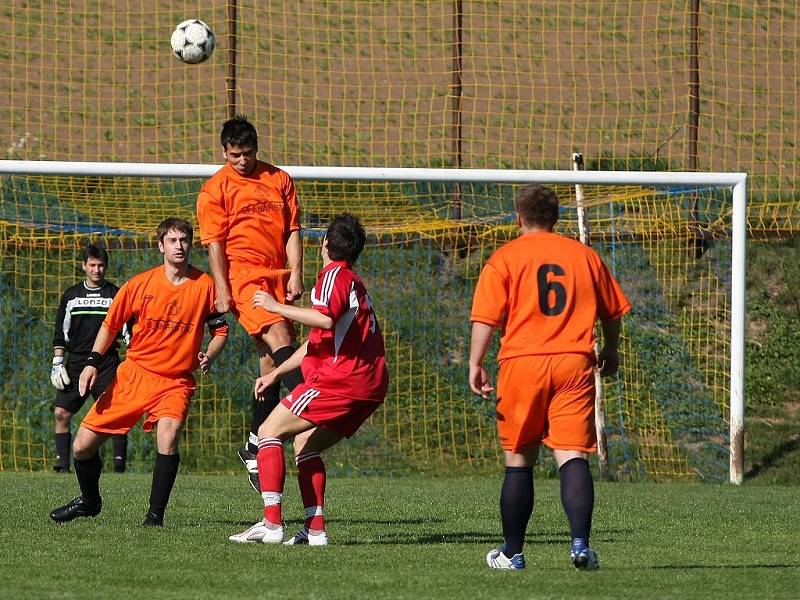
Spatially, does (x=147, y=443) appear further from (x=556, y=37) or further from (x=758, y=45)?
(x=758, y=45)

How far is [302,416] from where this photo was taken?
6668 mm


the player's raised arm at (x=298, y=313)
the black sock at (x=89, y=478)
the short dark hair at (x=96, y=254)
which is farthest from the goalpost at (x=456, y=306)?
the player's raised arm at (x=298, y=313)

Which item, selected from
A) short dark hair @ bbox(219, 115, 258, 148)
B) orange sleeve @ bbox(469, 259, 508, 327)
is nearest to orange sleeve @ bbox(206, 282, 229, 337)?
short dark hair @ bbox(219, 115, 258, 148)

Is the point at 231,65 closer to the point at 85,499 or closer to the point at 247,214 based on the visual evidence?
the point at 247,214

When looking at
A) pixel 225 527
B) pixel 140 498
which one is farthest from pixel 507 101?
pixel 225 527

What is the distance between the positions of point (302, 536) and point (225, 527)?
87 cm

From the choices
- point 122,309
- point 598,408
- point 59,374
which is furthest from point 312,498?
point 598,408

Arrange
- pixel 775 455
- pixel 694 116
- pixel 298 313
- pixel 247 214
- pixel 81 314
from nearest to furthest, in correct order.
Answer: pixel 298 313, pixel 247 214, pixel 81 314, pixel 775 455, pixel 694 116

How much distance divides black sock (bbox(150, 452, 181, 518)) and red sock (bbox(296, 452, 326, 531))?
95 cm

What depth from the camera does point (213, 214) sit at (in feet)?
26.8

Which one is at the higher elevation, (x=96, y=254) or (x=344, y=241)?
(x=96, y=254)

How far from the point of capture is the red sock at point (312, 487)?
6863 mm

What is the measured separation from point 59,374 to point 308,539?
5.40 metres

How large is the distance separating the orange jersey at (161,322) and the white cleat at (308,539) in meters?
1.26
